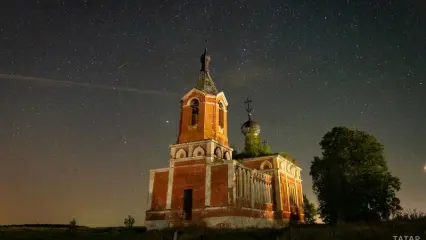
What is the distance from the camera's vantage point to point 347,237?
13.6m

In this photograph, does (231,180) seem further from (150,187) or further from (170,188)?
(150,187)

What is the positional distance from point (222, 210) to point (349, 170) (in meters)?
10.9

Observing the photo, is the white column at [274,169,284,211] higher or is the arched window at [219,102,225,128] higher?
the arched window at [219,102,225,128]

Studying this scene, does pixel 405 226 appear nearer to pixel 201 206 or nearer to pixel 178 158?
pixel 201 206

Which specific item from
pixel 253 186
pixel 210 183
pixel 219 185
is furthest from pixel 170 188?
pixel 253 186

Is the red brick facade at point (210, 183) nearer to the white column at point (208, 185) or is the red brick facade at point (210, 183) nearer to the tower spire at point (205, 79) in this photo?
the white column at point (208, 185)

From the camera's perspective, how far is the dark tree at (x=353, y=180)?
1000 inches

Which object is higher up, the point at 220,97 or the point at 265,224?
the point at 220,97

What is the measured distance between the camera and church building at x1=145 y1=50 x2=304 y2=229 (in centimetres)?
2553

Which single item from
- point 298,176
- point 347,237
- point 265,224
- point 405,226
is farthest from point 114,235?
point 298,176

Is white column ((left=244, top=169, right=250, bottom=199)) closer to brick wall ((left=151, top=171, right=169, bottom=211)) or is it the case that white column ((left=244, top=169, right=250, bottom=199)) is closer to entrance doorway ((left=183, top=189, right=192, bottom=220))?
entrance doorway ((left=183, top=189, right=192, bottom=220))

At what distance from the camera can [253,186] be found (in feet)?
93.0

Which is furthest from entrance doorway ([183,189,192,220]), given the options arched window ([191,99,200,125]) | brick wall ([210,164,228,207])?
arched window ([191,99,200,125])

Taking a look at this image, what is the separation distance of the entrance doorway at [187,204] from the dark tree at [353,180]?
1065 centimetres
